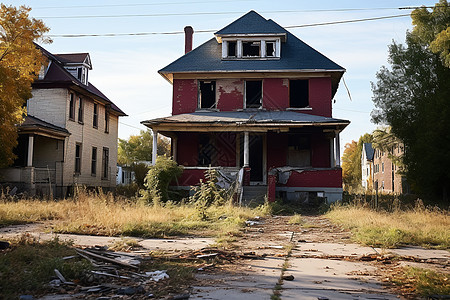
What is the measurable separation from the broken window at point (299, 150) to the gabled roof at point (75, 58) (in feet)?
45.2

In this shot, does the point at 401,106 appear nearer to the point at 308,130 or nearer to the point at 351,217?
the point at 308,130

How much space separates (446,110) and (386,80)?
6.64m

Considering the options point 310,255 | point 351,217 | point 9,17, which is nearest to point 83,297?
point 310,255

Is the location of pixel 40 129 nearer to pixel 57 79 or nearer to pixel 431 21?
pixel 57 79

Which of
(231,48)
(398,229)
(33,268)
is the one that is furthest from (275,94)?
(33,268)

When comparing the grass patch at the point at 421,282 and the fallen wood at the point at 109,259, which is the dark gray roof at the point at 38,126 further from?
the grass patch at the point at 421,282

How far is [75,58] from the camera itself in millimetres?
25688

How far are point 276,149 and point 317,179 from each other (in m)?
3.33

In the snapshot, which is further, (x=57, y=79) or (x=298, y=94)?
(x=298, y=94)

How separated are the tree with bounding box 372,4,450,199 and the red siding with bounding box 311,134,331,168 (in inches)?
213

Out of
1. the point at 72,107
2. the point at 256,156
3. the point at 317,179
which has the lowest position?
the point at 317,179

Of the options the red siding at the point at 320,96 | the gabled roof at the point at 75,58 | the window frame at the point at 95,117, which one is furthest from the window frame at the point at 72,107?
the red siding at the point at 320,96

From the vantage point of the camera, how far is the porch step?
16.9 meters

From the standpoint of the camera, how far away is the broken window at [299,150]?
20688 mm
